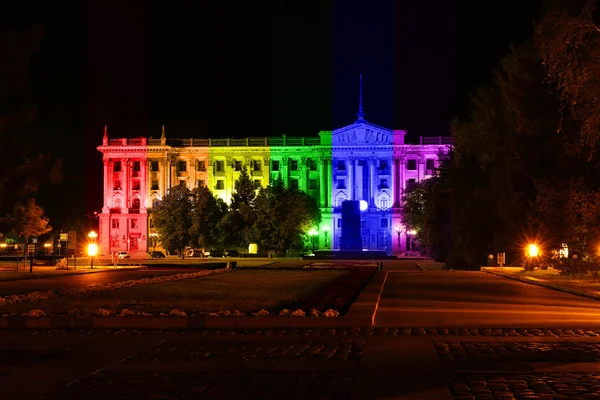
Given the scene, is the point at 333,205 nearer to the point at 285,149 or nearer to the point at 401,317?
the point at 285,149

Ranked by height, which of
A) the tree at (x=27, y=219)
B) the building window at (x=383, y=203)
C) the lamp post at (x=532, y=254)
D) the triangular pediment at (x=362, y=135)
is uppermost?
the triangular pediment at (x=362, y=135)

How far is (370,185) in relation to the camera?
488ft

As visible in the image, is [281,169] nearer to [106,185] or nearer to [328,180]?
[328,180]

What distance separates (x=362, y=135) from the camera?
147000 millimetres

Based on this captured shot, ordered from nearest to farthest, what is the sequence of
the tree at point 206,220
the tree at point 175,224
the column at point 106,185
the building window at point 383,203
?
the tree at point 206,220 < the tree at point 175,224 < the building window at point 383,203 < the column at point 106,185

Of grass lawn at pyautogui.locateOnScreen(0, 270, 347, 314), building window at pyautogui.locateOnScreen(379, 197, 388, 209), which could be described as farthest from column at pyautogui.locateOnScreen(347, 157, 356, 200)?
grass lawn at pyautogui.locateOnScreen(0, 270, 347, 314)

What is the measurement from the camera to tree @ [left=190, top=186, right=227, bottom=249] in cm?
11106

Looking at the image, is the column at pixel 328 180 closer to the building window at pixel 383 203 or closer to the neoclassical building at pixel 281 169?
the neoclassical building at pixel 281 169

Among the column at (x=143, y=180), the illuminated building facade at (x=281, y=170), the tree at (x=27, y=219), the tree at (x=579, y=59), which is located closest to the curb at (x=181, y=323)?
the tree at (x=579, y=59)

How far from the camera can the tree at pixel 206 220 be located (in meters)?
111

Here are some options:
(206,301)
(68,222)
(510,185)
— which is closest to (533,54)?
(510,185)

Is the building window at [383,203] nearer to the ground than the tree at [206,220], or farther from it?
farther from it

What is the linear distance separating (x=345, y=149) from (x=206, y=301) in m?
126

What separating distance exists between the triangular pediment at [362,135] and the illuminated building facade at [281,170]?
17 centimetres
